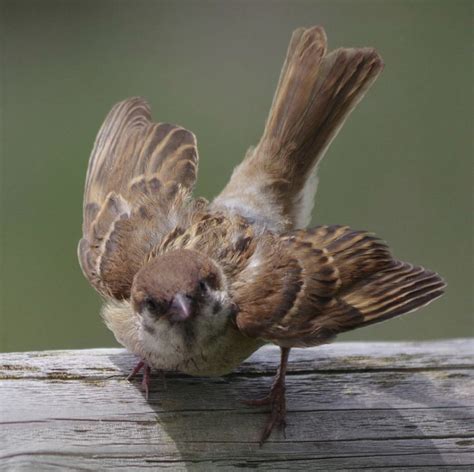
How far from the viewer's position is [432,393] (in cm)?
374

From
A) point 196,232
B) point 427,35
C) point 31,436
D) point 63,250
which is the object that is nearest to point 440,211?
point 427,35

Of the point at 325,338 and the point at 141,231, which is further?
the point at 141,231

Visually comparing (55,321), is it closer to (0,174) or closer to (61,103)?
(0,174)

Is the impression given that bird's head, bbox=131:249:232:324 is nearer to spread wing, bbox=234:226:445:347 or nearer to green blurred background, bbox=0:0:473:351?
spread wing, bbox=234:226:445:347

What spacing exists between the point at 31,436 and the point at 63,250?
3907mm

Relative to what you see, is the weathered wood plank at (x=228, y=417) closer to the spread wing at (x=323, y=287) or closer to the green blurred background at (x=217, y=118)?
the spread wing at (x=323, y=287)

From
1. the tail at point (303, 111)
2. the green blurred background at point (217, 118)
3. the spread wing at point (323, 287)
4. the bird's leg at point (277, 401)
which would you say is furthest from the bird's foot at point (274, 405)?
the green blurred background at point (217, 118)

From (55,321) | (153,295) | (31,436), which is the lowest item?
(55,321)

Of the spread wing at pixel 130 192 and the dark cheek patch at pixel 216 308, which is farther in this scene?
the spread wing at pixel 130 192

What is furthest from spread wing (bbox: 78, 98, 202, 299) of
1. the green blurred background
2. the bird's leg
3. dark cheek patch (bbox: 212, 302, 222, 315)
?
the green blurred background

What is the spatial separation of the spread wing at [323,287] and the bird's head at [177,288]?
126 millimetres

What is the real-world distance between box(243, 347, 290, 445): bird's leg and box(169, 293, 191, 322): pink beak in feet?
1.16

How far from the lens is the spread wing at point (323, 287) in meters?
3.64

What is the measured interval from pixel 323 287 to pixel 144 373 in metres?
0.65
